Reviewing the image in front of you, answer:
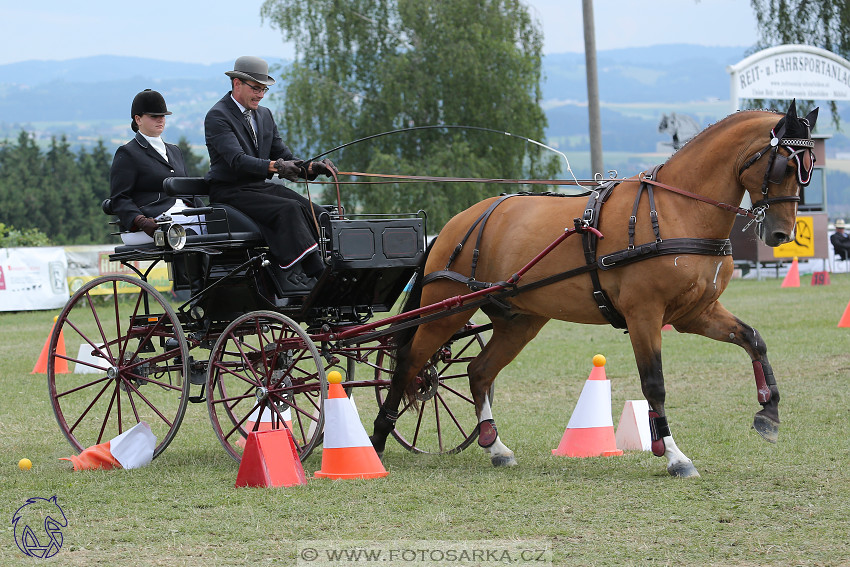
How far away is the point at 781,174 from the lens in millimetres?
5574

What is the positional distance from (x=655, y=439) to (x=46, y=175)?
127 ft

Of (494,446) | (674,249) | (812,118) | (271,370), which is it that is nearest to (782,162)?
(812,118)

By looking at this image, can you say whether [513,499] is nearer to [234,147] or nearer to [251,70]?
[234,147]

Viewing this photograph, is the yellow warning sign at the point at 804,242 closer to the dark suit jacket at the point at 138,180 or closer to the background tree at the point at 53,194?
the dark suit jacket at the point at 138,180

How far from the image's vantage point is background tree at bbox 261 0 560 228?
99.8 feet

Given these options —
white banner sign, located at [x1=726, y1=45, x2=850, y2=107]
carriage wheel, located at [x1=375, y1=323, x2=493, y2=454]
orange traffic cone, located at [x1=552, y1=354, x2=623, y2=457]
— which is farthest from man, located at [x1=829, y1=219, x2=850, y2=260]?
orange traffic cone, located at [x1=552, y1=354, x2=623, y2=457]

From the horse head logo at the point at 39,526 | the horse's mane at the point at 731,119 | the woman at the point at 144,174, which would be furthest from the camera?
the woman at the point at 144,174

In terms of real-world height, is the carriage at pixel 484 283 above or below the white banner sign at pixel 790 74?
below

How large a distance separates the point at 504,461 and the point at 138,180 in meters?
3.25

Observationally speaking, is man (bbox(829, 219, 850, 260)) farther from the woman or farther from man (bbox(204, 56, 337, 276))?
the woman

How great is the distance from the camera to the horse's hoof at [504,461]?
21.4 feet

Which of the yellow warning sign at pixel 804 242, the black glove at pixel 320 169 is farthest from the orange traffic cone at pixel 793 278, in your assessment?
the black glove at pixel 320 169

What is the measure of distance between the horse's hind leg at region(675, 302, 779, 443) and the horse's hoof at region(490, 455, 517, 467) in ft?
4.48

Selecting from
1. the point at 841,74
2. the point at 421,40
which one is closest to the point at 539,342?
the point at 841,74
